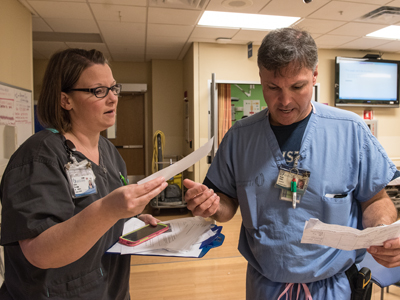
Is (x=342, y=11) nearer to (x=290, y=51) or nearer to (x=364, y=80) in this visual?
(x=364, y=80)

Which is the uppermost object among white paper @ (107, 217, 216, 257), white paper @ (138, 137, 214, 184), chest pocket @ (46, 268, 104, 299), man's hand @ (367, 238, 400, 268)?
white paper @ (138, 137, 214, 184)

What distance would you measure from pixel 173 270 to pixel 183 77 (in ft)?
13.7

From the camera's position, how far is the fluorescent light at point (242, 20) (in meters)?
3.87

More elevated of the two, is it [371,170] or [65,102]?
[65,102]

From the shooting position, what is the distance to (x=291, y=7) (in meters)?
3.52

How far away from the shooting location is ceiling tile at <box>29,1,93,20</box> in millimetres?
3371

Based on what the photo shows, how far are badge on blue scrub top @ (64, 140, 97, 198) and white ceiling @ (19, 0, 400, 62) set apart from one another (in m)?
2.35

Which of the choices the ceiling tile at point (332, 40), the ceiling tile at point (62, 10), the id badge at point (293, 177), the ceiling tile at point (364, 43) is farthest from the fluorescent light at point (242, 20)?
the id badge at point (293, 177)

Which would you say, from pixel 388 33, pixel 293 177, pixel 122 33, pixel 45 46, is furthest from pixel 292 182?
pixel 45 46

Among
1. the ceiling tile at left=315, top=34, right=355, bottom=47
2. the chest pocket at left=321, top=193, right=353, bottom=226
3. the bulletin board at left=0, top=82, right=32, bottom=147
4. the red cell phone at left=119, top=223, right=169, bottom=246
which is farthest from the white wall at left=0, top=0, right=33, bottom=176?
the ceiling tile at left=315, top=34, right=355, bottom=47

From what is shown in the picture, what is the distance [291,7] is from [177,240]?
3357mm

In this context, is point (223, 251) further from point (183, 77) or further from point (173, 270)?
point (183, 77)

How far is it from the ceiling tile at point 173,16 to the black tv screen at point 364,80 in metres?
2.85

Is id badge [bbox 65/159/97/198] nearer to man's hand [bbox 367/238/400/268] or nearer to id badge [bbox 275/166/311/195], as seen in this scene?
id badge [bbox 275/166/311/195]
